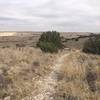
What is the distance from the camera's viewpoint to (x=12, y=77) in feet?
31.5

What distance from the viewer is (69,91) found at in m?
7.85

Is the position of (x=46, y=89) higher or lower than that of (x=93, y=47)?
higher

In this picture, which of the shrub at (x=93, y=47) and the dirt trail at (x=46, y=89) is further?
the shrub at (x=93, y=47)

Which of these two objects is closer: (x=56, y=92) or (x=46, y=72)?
(x=56, y=92)

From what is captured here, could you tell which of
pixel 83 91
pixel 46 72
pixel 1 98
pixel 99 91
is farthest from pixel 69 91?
pixel 46 72

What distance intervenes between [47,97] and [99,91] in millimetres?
1919

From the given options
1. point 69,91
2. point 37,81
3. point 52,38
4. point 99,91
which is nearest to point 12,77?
point 37,81

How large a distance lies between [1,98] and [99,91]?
3.51 meters

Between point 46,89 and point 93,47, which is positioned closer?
point 46,89

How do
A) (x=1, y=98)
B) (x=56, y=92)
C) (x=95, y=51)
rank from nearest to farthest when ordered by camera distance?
1. (x=1, y=98)
2. (x=56, y=92)
3. (x=95, y=51)

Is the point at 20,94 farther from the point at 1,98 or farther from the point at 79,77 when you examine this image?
the point at 79,77

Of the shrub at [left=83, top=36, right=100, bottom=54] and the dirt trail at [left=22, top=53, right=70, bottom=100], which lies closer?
the dirt trail at [left=22, top=53, right=70, bottom=100]

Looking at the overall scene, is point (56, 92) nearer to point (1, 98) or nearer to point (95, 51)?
point (1, 98)

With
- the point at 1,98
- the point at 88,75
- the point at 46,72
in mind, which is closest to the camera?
the point at 1,98
